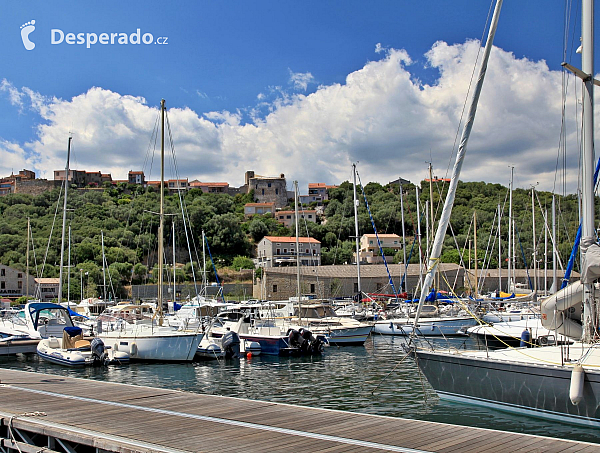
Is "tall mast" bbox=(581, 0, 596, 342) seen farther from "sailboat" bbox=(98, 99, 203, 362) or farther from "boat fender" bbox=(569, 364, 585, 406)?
"sailboat" bbox=(98, 99, 203, 362)

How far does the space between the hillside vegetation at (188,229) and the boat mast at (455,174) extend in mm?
52179

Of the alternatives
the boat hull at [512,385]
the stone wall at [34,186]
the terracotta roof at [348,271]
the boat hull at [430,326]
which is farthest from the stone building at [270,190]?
the boat hull at [512,385]

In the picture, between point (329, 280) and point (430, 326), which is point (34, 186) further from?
point (430, 326)

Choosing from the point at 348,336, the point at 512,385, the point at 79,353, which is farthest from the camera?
the point at 348,336

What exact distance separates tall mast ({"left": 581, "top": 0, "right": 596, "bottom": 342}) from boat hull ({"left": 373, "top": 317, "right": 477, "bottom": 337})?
19.9m

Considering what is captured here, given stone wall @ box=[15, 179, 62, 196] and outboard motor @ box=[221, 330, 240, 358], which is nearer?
outboard motor @ box=[221, 330, 240, 358]

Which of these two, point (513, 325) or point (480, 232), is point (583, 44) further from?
point (480, 232)

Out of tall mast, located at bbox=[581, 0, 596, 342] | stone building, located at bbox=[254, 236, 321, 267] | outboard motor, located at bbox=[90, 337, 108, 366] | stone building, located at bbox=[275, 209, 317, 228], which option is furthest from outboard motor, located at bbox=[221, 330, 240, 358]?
stone building, located at bbox=[275, 209, 317, 228]

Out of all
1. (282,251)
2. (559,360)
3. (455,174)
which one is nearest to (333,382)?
(559,360)

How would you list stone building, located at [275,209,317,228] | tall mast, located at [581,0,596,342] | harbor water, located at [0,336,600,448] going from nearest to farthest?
tall mast, located at [581,0,596,342] < harbor water, located at [0,336,600,448] < stone building, located at [275,209,317,228]

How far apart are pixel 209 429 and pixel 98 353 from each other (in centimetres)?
1704

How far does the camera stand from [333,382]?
20.2 metres

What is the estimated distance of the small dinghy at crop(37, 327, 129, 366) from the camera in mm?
24875

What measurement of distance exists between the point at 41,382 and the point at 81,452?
5558 mm
